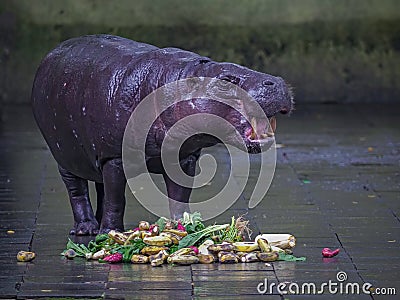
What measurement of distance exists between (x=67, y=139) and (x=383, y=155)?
4.78 m

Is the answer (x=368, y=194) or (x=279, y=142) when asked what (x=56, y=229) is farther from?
(x=279, y=142)

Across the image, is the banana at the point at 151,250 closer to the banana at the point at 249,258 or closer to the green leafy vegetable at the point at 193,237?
the green leafy vegetable at the point at 193,237

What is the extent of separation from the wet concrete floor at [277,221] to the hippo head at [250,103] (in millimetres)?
745

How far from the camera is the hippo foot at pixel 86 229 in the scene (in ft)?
24.2

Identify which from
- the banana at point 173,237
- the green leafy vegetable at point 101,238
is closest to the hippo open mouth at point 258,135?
the banana at point 173,237

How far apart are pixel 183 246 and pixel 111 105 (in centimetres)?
90

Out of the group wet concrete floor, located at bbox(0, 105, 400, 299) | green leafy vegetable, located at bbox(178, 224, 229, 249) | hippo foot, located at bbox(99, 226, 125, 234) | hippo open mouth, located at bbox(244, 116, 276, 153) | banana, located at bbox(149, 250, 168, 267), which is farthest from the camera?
hippo foot, located at bbox(99, 226, 125, 234)

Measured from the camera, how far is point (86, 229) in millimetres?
7387

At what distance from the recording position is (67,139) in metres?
7.20

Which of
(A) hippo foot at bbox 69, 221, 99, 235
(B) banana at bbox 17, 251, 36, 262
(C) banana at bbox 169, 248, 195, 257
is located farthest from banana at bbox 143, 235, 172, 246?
(A) hippo foot at bbox 69, 221, 99, 235

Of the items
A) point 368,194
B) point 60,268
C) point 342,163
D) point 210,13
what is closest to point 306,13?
point 210,13

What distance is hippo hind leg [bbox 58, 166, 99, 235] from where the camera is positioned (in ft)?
24.3

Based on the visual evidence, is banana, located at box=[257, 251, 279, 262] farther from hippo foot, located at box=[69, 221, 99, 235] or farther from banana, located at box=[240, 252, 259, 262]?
hippo foot, located at box=[69, 221, 99, 235]

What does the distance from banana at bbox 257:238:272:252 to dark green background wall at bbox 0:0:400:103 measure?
8.60 m
